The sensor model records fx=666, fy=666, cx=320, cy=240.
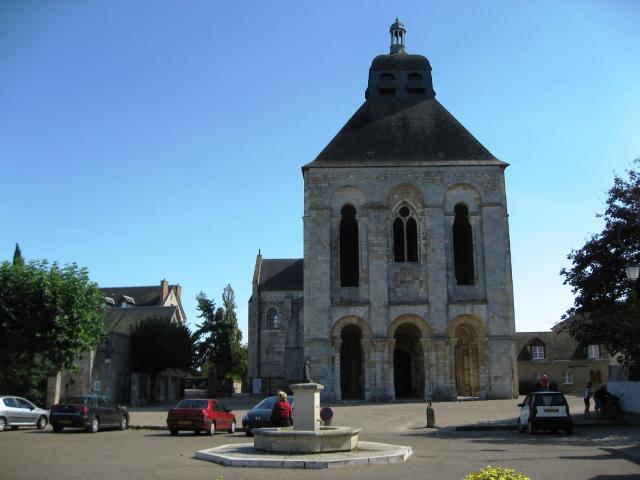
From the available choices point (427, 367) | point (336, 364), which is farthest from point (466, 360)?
point (336, 364)

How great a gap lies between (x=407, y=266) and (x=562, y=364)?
948 inches

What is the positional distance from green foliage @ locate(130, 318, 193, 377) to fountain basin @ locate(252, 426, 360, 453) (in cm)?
3304

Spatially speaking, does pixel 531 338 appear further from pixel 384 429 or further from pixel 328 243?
pixel 384 429

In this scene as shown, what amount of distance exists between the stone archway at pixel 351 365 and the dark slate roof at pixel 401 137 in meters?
10.3

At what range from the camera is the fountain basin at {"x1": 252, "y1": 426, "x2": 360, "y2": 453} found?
43.8ft

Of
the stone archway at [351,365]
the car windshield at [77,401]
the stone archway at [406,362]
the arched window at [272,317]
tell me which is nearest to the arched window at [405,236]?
the stone archway at [406,362]

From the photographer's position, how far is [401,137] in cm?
4066

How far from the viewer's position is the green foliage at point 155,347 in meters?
45.4

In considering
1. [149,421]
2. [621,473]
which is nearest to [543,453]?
[621,473]

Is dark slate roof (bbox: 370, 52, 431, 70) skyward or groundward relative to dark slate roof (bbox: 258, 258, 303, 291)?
skyward

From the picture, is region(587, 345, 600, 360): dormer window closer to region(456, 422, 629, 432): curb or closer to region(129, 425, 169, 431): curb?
region(456, 422, 629, 432): curb

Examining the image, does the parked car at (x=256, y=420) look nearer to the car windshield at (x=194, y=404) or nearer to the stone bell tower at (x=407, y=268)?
the car windshield at (x=194, y=404)

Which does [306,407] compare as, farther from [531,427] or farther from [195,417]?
[531,427]

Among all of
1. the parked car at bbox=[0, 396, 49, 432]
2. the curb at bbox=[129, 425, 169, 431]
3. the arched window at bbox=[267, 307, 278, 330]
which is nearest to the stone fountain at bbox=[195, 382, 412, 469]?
the curb at bbox=[129, 425, 169, 431]
